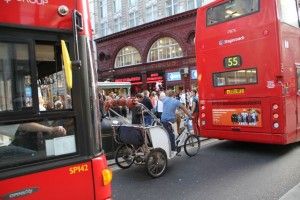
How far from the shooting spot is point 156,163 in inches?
316

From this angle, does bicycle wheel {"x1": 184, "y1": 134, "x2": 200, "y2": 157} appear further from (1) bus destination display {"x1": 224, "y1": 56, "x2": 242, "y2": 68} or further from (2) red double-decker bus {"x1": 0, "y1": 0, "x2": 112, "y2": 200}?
(2) red double-decker bus {"x1": 0, "y1": 0, "x2": 112, "y2": 200}

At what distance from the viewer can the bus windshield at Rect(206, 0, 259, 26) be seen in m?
9.63

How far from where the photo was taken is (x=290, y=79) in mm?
9570

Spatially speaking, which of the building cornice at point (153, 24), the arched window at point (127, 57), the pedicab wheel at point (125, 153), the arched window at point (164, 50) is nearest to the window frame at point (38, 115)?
the pedicab wheel at point (125, 153)

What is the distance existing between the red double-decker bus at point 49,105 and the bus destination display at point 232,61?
22.2ft

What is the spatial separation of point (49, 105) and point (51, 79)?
230mm

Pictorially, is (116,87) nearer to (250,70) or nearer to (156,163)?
(250,70)

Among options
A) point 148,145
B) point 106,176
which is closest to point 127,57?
point 148,145

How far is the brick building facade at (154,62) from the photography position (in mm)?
33188

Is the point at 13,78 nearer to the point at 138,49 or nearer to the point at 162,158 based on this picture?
the point at 162,158

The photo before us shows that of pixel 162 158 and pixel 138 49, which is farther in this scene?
pixel 138 49

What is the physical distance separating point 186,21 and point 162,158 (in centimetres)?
2648

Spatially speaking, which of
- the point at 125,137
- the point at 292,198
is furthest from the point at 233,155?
the point at 292,198

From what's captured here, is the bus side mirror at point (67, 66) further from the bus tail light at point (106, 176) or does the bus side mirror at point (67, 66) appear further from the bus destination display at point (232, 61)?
the bus destination display at point (232, 61)
